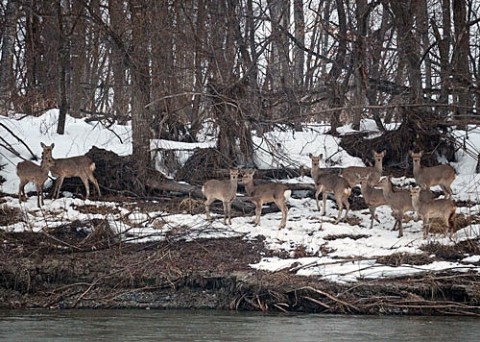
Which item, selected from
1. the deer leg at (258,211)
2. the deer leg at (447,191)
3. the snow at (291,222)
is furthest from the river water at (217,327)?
the deer leg at (447,191)

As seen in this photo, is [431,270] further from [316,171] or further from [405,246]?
[316,171]

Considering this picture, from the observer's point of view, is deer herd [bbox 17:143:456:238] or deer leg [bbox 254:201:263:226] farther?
deer leg [bbox 254:201:263:226]

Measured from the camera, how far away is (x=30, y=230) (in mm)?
16625

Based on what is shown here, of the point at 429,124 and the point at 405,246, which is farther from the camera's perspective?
the point at 429,124

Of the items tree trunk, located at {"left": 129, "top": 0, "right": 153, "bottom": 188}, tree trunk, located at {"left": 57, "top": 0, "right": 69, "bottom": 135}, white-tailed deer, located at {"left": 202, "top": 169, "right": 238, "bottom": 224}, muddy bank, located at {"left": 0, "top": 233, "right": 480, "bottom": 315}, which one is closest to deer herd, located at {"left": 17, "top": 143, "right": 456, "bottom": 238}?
white-tailed deer, located at {"left": 202, "top": 169, "right": 238, "bottom": 224}

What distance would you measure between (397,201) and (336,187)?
149 centimetres

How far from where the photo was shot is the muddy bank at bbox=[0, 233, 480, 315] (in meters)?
13.7

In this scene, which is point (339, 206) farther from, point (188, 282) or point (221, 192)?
point (188, 282)

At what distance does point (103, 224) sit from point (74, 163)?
3.58 meters

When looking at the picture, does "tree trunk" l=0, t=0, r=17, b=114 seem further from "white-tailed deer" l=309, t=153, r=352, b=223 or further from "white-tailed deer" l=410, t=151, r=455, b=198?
"white-tailed deer" l=410, t=151, r=455, b=198

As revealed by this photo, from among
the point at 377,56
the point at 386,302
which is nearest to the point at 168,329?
the point at 386,302

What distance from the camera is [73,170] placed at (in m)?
19.8

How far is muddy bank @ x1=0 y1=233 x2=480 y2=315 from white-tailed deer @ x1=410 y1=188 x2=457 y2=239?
2.62 metres

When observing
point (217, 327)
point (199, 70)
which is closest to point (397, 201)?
point (199, 70)
